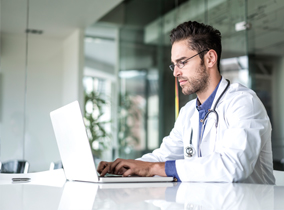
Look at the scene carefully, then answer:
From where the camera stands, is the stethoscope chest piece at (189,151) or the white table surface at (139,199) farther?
the stethoscope chest piece at (189,151)

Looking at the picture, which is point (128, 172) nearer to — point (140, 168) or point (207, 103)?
point (140, 168)

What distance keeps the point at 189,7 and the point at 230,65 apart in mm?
1380

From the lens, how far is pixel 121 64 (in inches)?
280

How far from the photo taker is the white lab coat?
1563 millimetres

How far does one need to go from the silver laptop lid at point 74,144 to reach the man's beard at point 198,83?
887 mm

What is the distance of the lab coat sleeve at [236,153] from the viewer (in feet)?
5.09

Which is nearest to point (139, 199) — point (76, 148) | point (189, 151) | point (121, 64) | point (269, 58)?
point (76, 148)

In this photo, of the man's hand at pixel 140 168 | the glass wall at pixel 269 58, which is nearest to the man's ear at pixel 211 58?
the man's hand at pixel 140 168

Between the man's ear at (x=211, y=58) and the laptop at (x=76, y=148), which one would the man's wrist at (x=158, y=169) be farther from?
the man's ear at (x=211, y=58)

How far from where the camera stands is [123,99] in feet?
22.5

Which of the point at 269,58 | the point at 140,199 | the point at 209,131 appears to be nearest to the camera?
the point at 140,199

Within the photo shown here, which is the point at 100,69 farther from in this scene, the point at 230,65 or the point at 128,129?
the point at 230,65

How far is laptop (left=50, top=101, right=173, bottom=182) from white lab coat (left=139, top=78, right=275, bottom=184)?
162mm

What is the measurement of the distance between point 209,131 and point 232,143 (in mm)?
328
